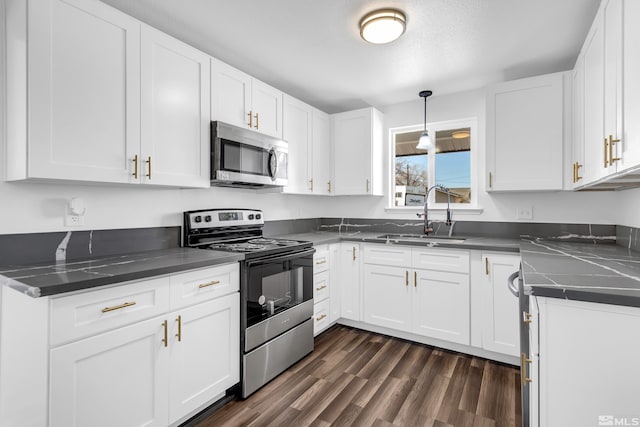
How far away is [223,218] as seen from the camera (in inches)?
101

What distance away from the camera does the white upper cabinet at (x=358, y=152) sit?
3312 millimetres

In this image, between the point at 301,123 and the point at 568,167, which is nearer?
the point at 568,167

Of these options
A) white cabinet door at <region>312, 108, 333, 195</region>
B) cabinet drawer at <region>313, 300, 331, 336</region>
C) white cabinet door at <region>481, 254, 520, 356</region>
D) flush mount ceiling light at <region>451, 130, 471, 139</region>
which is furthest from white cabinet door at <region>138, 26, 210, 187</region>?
flush mount ceiling light at <region>451, 130, 471, 139</region>

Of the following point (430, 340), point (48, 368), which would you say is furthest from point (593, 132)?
point (48, 368)

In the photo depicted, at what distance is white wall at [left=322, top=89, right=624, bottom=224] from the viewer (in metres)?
2.60

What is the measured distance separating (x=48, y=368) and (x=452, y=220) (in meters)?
3.08

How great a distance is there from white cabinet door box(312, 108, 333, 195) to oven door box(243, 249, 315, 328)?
97cm

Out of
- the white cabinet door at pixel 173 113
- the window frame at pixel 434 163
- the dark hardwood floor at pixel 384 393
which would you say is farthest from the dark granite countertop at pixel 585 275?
the white cabinet door at pixel 173 113

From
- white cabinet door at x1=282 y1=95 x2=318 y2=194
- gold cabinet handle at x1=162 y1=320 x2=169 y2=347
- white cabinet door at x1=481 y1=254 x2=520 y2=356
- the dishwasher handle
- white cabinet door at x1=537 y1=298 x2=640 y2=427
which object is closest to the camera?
white cabinet door at x1=537 y1=298 x2=640 y2=427

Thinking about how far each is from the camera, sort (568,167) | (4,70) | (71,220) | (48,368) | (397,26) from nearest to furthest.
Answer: (48,368)
(4,70)
(71,220)
(397,26)
(568,167)

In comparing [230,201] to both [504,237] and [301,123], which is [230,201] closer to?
[301,123]

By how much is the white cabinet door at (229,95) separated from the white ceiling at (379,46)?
18 cm

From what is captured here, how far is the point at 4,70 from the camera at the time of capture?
5.01 ft

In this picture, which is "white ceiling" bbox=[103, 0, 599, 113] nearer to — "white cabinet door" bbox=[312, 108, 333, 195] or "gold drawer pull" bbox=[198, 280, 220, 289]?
"white cabinet door" bbox=[312, 108, 333, 195]
